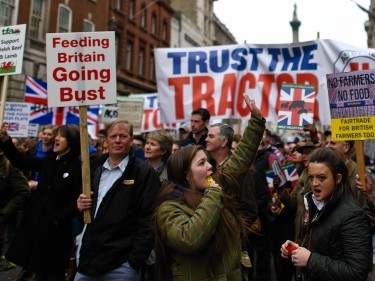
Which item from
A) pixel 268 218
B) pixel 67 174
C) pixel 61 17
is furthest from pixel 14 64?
pixel 61 17

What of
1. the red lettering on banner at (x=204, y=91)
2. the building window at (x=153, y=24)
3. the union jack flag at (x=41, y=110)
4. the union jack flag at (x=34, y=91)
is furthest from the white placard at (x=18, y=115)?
the building window at (x=153, y=24)

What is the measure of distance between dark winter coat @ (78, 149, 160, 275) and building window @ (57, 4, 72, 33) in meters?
21.5

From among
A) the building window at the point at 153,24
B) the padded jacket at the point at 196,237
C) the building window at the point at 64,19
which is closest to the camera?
the padded jacket at the point at 196,237

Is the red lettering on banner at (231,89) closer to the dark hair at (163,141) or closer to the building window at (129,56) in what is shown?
the dark hair at (163,141)

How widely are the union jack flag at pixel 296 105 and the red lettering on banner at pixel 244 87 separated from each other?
102cm

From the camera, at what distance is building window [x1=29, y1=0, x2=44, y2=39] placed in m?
21.4

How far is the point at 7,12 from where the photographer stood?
1927 centimetres

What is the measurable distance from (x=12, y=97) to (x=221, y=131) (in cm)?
1734

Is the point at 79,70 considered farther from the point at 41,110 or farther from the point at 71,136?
the point at 41,110

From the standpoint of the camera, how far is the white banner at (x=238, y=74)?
22.4ft

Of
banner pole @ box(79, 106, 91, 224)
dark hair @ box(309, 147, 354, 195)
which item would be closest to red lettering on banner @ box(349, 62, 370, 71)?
dark hair @ box(309, 147, 354, 195)

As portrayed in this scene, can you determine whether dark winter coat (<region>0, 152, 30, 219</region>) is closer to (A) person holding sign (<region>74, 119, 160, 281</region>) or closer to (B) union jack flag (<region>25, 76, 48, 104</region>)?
→ (A) person holding sign (<region>74, 119, 160, 281</region>)

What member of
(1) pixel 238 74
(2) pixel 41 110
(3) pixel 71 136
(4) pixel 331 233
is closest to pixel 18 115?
(2) pixel 41 110

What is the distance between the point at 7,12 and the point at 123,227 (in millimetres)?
18640
